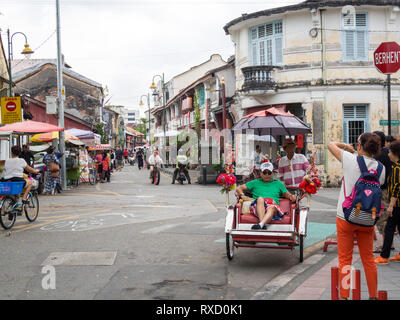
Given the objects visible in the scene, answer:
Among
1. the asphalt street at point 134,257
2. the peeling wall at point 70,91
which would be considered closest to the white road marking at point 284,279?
the asphalt street at point 134,257

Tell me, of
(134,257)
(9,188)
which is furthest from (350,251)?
(9,188)

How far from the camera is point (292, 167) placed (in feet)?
31.1

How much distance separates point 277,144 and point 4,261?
19685mm

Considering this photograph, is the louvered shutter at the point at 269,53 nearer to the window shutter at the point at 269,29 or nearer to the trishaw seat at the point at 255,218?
the window shutter at the point at 269,29

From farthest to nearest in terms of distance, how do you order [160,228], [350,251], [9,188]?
A: [160,228] → [9,188] → [350,251]

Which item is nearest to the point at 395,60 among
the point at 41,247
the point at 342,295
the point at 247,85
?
the point at 342,295

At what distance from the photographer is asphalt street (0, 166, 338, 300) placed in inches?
230

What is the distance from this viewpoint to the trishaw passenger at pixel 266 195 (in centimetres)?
716

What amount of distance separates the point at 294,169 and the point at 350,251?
174 inches

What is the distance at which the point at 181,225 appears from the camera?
10914 millimetres

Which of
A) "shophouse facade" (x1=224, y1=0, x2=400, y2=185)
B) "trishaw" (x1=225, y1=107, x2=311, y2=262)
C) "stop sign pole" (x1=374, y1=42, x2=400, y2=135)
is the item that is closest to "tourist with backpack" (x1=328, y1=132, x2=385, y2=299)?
"trishaw" (x1=225, y1=107, x2=311, y2=262)

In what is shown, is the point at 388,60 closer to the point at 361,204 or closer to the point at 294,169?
the point at 294,169

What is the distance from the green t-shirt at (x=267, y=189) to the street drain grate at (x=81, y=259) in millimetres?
2448

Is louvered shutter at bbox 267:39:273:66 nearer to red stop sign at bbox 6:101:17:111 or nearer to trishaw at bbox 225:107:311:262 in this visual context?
red stop sign at bbox 6:101:17:111
